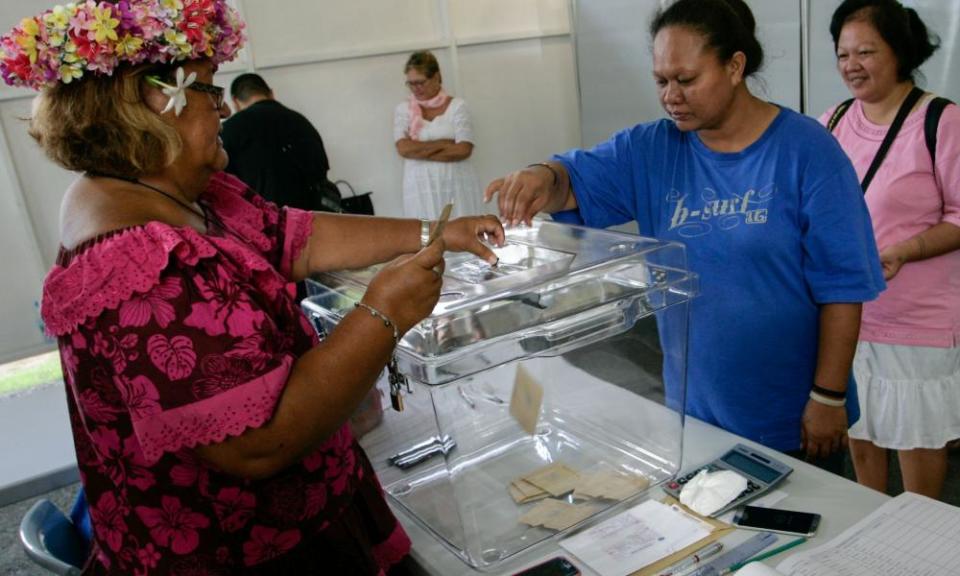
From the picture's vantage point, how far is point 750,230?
1.27 metres

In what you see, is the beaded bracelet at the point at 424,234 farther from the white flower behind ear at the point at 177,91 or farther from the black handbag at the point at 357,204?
the black handbag at the point at 357,204

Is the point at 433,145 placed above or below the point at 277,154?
below

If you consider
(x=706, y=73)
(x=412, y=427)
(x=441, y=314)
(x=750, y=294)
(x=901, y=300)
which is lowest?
(x=901, y=300)

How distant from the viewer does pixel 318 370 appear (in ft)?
2.62

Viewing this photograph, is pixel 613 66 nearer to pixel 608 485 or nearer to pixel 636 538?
pixel 608 485

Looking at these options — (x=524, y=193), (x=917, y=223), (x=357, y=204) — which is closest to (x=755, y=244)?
(x=524, y=193)

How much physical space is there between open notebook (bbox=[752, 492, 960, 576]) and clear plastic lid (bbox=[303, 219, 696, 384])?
389mm

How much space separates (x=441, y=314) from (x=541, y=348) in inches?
5.8

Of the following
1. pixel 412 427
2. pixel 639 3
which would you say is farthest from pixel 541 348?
pixel 639 3

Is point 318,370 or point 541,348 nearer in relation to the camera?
point 318,370

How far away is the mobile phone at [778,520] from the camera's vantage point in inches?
38.2

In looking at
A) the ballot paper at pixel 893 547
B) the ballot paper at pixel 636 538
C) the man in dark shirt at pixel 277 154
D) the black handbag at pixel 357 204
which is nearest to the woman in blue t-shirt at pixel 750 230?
the ballot paper at pixel 636 538

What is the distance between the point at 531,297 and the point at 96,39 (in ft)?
1.98

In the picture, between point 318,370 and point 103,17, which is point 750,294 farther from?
point 103,17
